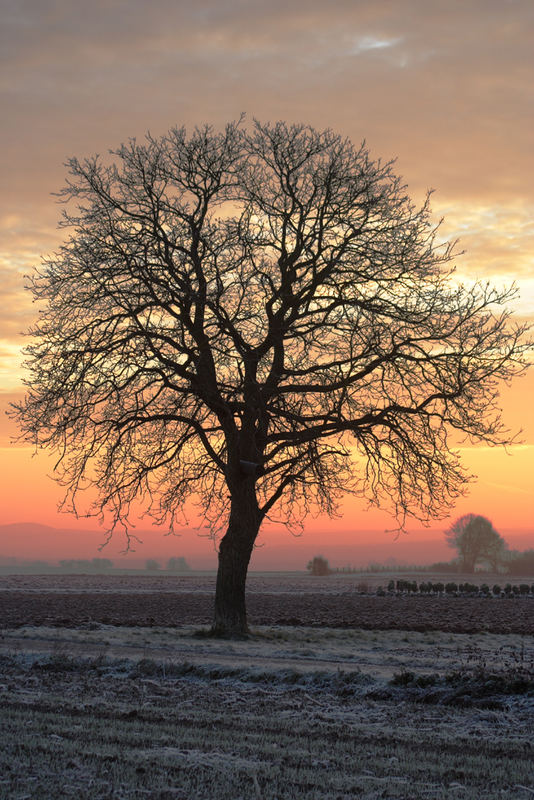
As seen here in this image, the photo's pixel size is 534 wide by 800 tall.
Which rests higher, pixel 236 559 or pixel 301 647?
pixel 236 559

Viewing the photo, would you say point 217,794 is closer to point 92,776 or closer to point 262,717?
point 92,776

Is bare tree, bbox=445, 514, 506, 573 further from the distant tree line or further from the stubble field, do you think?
the stubble field

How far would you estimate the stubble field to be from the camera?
800cm

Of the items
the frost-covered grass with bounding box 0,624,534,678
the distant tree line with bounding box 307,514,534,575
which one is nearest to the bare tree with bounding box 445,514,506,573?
the distant tree line with bounding box 307,514,534,575

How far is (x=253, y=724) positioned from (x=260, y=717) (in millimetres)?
729

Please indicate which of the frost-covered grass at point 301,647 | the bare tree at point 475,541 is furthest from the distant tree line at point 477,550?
the frost-covered grass at point 301,647

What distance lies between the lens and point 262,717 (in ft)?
38.9

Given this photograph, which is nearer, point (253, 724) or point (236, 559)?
point (253, 724)

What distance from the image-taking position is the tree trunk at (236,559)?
78.7ft

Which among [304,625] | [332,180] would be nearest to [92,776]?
[332,180]

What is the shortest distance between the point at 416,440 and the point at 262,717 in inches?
521

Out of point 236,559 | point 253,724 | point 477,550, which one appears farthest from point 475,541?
point 253,724

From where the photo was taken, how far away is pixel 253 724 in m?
11.2

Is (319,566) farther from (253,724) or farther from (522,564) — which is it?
(253,724)
